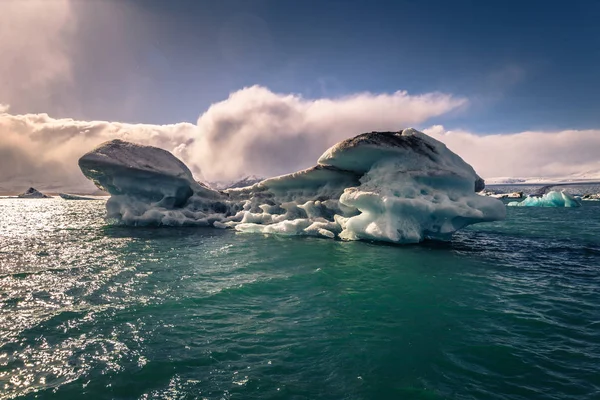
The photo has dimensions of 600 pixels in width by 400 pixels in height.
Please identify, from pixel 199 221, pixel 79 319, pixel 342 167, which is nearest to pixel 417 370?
pixel 79 319

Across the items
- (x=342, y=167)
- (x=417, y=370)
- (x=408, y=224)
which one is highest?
(x=342, y=167)

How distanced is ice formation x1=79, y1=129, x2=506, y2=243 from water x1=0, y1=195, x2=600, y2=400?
3.95 metres

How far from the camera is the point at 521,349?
591cm

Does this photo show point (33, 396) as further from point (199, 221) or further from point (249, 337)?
point (199, 221)

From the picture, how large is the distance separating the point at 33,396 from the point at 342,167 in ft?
60.2

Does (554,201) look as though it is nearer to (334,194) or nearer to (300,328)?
(334,194)

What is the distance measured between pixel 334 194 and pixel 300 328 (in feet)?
56.2

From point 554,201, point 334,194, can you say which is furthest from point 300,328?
point 554,201

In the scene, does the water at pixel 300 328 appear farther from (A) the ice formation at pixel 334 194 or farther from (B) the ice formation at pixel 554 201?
(B) the ice formation at pixel 554 201

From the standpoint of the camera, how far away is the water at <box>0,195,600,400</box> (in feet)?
15.8

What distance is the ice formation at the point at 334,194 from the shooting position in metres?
17.0

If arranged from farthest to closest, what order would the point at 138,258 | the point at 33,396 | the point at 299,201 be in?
the point at 299,201, the point at 138,258, the point at 33,396

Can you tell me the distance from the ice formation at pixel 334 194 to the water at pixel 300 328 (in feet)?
13.0

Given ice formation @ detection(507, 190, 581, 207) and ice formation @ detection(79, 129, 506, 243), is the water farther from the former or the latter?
ice formation @ detection(507, 190, 581, 207)
